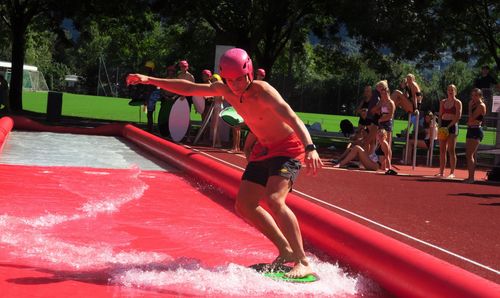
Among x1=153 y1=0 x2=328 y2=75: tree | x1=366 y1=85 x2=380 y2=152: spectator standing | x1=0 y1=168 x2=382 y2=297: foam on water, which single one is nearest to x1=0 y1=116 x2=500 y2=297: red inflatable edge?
x1=0 y1=168 x2=382 y2=297: foam on water

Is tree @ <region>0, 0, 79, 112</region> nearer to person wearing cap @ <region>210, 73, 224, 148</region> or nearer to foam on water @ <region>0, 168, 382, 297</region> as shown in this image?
person wearing cap @ <region>210, 73, 224, 148</region>

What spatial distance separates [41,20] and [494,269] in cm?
3115

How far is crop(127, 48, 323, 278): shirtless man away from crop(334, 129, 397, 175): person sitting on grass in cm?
848

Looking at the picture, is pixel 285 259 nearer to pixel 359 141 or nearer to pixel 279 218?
pixel 279 218

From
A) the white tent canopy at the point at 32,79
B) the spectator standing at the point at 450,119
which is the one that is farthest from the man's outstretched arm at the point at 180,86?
the white tent canopy at the point at 32,79

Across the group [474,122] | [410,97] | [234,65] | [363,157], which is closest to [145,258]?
[234,65]

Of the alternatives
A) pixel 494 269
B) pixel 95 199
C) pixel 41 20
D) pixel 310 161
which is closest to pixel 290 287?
pixel 310 161

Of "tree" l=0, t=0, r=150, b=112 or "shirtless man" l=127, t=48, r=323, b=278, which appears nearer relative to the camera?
"shirtless man" l=127, t=48, r=323, b=278

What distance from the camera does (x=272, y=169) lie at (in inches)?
193

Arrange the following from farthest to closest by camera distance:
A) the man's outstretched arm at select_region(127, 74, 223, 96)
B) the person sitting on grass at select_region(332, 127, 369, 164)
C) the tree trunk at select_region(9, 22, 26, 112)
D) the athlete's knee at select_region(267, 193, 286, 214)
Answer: the tree trunk at select_region(9, 22, 26, 112), the person sitting on grass at select_region(332, 127, 369, 164), the man's outstretched arm at select_region(127, 74, 223, 96), the athlete's knee at select_region(267, 193, 286, 214)

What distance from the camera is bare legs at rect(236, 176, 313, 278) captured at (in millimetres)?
4805

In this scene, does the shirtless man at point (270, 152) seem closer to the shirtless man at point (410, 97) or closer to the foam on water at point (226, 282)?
the foam on water at point (226, 282)

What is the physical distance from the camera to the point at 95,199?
25.4ft

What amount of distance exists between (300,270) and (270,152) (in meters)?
0.91
